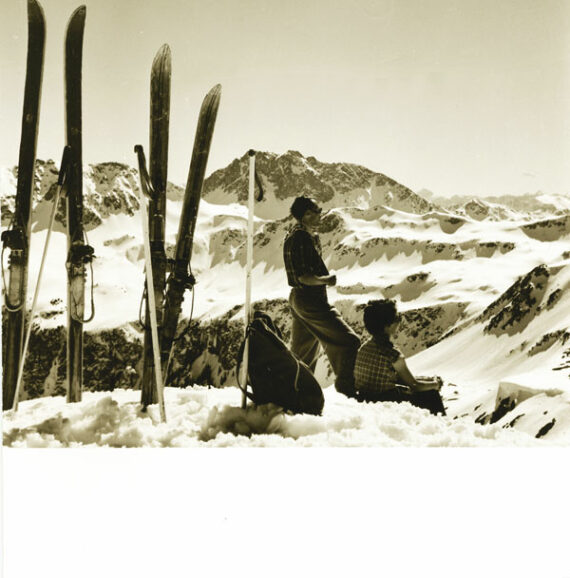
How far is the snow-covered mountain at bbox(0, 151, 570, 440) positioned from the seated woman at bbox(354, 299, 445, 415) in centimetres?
7

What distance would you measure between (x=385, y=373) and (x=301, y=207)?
799mm

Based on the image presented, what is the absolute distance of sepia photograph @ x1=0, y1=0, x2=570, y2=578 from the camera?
3006mm

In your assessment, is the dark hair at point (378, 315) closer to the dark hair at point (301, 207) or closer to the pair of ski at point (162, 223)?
the dark hair at point (301, 207)

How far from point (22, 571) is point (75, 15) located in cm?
241

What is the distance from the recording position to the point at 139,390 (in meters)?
3.07

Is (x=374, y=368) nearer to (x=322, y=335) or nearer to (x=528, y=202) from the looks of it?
(x=322, y=335)

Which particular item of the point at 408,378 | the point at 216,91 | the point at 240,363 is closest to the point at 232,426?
the point at 240,363

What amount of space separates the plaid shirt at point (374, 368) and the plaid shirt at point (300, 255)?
387 millimetres

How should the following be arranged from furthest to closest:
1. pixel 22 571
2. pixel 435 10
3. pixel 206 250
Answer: pixel 435 10 → pixel 206 250 → pixel 22 571

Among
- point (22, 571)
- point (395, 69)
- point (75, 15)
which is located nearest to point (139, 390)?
point (22, 571)

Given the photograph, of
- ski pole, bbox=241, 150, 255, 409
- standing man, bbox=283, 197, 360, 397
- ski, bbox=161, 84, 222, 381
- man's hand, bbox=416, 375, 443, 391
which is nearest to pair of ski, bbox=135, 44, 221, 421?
ski, bbox=161, 84, 222, 381

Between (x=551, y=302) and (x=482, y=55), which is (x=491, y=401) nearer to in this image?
(x=551, y=302)

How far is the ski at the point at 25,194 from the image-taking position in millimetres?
3111

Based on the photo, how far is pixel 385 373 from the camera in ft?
9.80
